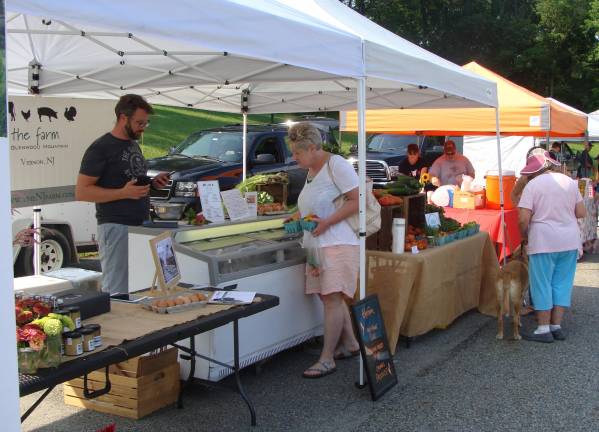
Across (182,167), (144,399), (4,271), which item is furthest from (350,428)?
(182,167)

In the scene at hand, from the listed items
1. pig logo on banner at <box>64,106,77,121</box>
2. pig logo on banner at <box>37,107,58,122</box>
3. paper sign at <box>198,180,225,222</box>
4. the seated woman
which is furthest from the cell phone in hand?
the seated woman

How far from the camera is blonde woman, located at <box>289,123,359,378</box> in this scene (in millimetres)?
4742

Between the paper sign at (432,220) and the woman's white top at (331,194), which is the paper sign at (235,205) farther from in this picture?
the paper sign at (432,220)

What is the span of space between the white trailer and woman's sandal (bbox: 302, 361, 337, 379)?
3108 millimetres

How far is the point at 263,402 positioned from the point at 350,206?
1.52 meters

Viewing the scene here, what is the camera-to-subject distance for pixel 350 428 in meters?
4.15

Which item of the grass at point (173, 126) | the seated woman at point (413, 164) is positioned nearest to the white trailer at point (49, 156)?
the seated woman at point (413, 164)

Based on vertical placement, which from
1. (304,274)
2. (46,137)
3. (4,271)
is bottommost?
(304,274)

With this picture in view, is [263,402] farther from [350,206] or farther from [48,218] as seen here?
[48,218]

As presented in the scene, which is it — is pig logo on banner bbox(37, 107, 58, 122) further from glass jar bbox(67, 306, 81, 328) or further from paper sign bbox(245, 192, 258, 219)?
glass jar bbox(67, 306, 81, 328)

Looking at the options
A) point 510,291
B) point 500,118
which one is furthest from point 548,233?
point 500,118

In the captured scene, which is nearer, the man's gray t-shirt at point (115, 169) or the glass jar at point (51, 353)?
the glass jar at point (51, 353)

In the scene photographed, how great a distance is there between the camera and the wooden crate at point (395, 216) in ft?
19.4

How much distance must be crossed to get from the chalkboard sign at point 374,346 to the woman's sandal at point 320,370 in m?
0.47
